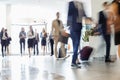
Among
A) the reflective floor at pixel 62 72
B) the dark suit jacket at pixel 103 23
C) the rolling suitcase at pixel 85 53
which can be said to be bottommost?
the reflective floor at pixel 62 72

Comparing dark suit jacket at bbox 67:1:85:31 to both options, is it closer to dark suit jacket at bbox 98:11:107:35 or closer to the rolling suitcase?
dark suit jacket at bbox 98:11:107:35

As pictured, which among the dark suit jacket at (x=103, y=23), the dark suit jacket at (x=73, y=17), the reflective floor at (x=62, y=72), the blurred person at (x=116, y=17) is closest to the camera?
the reflective floor at (x=62, y=72)

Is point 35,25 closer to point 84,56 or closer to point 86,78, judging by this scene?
point 84,56

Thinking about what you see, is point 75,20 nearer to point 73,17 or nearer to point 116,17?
point 73,17

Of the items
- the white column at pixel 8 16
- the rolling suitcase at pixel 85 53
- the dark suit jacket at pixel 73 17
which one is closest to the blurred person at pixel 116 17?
the dark suit jacket at pixel 73 17

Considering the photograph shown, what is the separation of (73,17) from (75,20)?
9 cm

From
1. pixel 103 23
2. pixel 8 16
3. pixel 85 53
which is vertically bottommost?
pixel 85 53

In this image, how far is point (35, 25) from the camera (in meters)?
26.2

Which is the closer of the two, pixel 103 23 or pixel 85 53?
pixel 103 23

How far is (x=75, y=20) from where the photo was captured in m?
6.99

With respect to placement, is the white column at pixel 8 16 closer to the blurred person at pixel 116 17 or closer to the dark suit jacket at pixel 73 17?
the dark suit jacket at pixel 73 17

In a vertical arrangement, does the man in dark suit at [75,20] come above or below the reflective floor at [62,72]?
above

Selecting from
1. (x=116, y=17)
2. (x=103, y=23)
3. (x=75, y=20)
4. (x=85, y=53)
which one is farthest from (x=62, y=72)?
(x=85, y=53)

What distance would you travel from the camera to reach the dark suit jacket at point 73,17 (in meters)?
6.95
